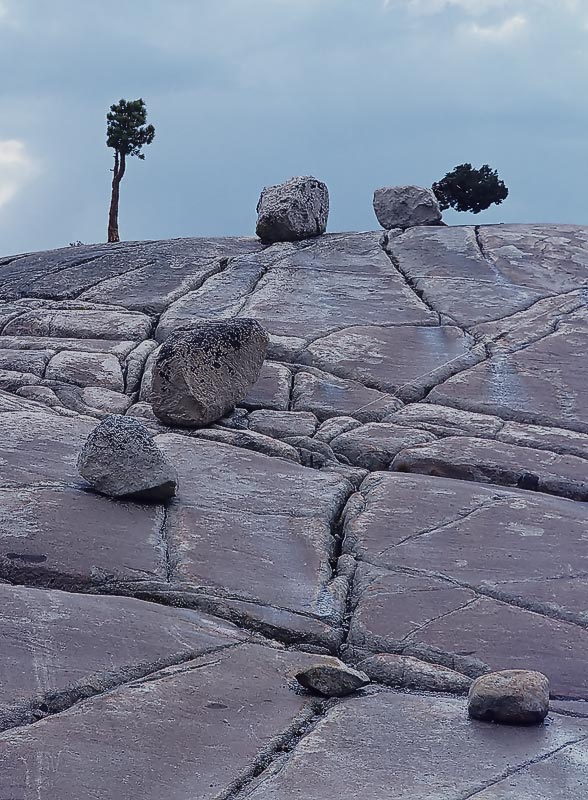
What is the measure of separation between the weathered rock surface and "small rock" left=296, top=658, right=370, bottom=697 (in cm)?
4

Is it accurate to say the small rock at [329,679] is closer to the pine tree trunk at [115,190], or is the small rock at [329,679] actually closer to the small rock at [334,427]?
the small rock at [334,427]

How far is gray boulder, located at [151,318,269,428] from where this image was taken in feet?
20.9

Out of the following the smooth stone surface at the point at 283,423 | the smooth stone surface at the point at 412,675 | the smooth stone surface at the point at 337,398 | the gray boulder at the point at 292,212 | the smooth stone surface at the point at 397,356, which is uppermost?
the gray boulder at the point at 292,212

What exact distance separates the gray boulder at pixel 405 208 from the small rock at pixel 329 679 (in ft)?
26.9

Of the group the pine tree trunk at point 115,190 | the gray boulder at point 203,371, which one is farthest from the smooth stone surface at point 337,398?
the pine tree trunk at point 115,190

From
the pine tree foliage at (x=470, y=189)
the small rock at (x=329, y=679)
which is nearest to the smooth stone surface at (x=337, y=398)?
the small rock at (x=329, y=679)

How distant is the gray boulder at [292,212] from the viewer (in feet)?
34.5

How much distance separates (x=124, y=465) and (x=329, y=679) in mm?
1758

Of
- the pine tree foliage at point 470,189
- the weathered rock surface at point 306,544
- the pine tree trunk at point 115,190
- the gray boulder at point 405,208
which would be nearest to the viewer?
the weathered rock surface at point 306,544

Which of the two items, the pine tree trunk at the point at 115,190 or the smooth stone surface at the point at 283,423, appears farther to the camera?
the pine tree trunk at the point at 115,190

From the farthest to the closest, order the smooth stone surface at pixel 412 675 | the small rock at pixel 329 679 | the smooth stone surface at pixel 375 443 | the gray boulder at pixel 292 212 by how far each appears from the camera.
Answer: the gray boulder at pixel 292 212 → the smooth stone surface at pixel 375 443 → the smooth stone surface at pixel 412 675 → the small rock at pixel 329 679

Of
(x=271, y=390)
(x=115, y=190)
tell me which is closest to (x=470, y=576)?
(x=271, y=390)

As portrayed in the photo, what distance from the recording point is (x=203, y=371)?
6.50 m

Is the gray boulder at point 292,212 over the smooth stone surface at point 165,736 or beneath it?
over
